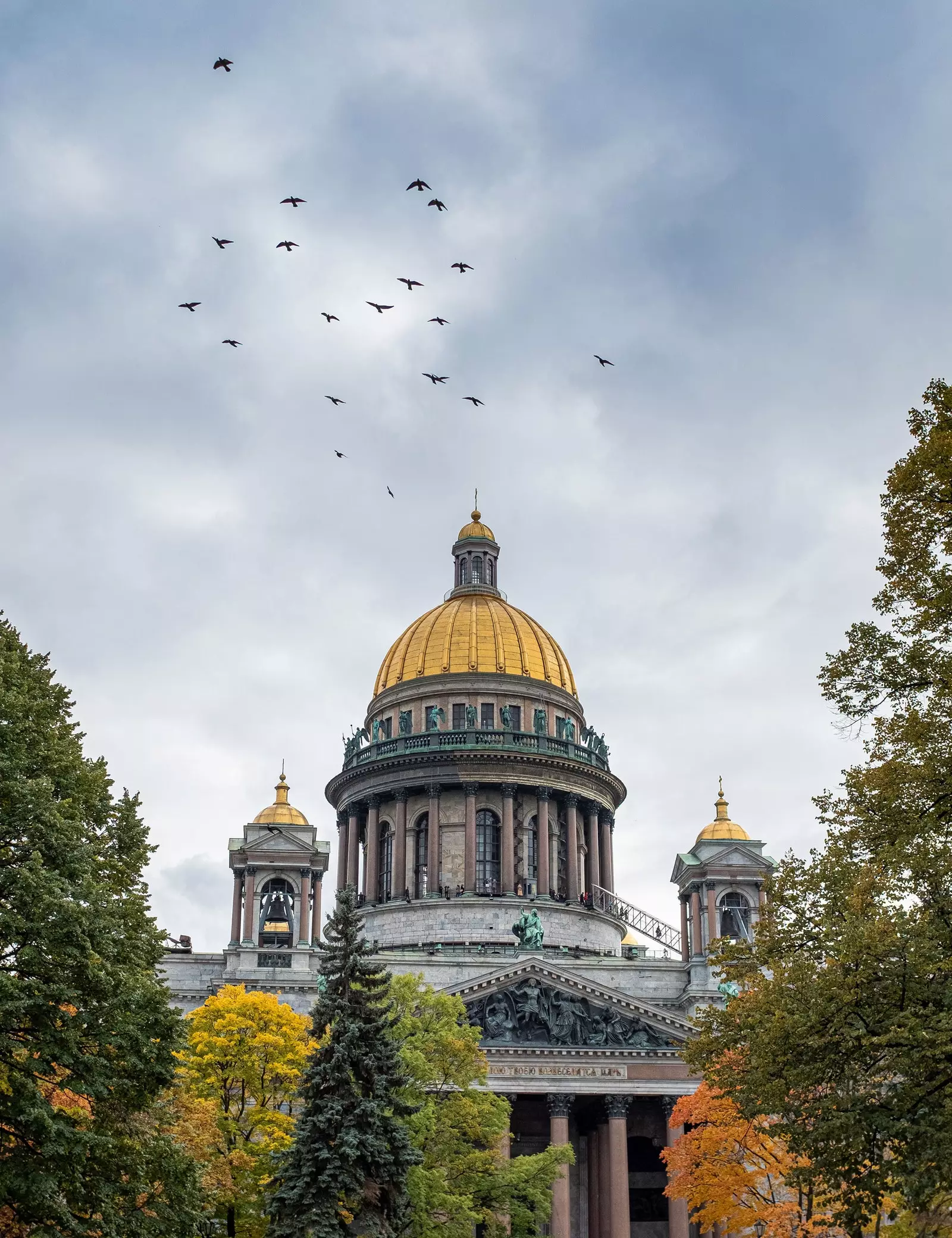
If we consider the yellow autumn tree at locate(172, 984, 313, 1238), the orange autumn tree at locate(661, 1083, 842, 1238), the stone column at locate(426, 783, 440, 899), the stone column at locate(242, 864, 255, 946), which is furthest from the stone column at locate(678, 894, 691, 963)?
the yellow autumn tree at locate(172, 984, 313, 1238)

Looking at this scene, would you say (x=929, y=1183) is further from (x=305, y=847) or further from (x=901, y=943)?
(x=305, y=847)

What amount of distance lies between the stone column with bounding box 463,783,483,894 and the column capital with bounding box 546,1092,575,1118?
1711 centimetres

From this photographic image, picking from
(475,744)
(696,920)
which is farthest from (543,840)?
(696,920)

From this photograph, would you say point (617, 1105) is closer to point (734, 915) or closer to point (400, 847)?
point (734, 915)

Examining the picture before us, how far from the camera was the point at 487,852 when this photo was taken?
275ft

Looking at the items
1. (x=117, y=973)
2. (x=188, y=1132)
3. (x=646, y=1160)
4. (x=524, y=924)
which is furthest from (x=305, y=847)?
(x=117, y=973)

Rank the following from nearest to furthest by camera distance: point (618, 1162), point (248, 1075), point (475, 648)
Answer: point (248, 1075), point (618, 1162), point (475, 648)

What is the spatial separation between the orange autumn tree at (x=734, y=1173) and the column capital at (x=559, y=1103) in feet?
47.2

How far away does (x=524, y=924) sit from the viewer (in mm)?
71500

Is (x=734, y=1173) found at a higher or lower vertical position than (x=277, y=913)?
lower

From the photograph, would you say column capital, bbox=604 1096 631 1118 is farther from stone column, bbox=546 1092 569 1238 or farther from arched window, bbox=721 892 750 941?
arched window, bbox=721 892 750 941

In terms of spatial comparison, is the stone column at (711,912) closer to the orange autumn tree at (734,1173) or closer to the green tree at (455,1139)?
the green tree at (455,1139)

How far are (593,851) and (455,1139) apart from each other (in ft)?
132

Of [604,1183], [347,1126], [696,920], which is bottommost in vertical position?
[347,1126]
